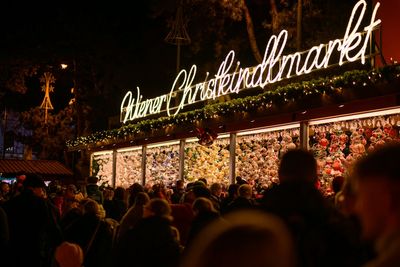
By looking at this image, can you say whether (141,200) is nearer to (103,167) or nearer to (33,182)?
(33,182)

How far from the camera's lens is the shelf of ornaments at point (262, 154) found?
15799mm

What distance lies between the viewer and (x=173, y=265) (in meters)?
5.70

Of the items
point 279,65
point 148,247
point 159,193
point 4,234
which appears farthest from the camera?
point 279,65

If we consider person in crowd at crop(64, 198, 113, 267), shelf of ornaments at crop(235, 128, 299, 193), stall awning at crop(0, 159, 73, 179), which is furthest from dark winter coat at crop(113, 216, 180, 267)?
stall awning at crop(0, 159, 73, 179)

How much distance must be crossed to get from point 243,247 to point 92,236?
5.97m

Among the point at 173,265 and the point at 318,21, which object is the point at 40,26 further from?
the point at 173,265

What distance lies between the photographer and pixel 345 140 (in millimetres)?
13711

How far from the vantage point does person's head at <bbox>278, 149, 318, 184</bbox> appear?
3789mm

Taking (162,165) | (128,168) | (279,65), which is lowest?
(162,165)

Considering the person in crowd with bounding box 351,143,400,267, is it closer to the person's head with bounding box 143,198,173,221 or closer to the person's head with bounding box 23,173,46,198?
the person's head with bounding box 143,198,173,221

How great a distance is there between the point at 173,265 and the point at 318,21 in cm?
2319

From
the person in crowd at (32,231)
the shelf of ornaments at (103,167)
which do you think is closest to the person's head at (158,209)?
the person in crowd at (32,231)

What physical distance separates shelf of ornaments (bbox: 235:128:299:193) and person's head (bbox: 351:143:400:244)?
12981 millimetres

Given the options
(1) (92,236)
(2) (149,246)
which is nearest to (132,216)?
(1) (92,236)
